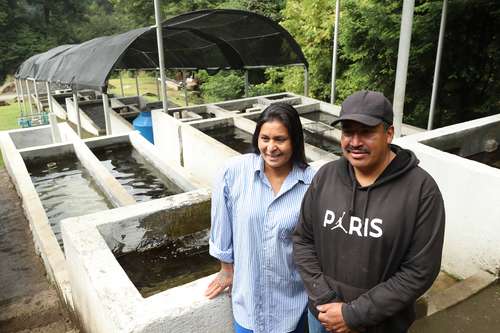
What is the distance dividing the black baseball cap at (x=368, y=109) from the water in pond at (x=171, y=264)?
2701 mm

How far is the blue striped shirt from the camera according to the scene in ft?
6.01

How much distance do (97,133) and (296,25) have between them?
26.5 ft

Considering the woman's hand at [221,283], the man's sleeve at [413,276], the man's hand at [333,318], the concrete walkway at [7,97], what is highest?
the man's sleeve at [413,276]

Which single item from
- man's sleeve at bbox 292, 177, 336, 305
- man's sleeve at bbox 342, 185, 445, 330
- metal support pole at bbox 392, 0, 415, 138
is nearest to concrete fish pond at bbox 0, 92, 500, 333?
metal support pole at bbox 392, 0, 415, 138

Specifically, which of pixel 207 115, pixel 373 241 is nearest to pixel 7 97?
pixel 207 115

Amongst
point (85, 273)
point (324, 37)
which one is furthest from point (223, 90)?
point (85, 273)

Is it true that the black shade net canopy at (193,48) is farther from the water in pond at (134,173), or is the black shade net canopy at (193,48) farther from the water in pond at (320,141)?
the water in pond at (320,141)

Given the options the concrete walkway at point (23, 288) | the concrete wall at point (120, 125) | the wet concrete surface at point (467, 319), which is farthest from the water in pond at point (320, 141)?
the concrete wall at point (120, 125)

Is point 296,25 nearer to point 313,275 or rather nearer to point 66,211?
point 66,211

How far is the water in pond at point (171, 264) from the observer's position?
3.70 m

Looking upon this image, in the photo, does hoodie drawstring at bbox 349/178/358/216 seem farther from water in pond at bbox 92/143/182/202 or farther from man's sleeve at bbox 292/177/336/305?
water in pond at bbox 92/143/182/202

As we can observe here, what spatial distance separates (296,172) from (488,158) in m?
4.19

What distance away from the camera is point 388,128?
1.57m

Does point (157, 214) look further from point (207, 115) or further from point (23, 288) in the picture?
point (207, 115)
